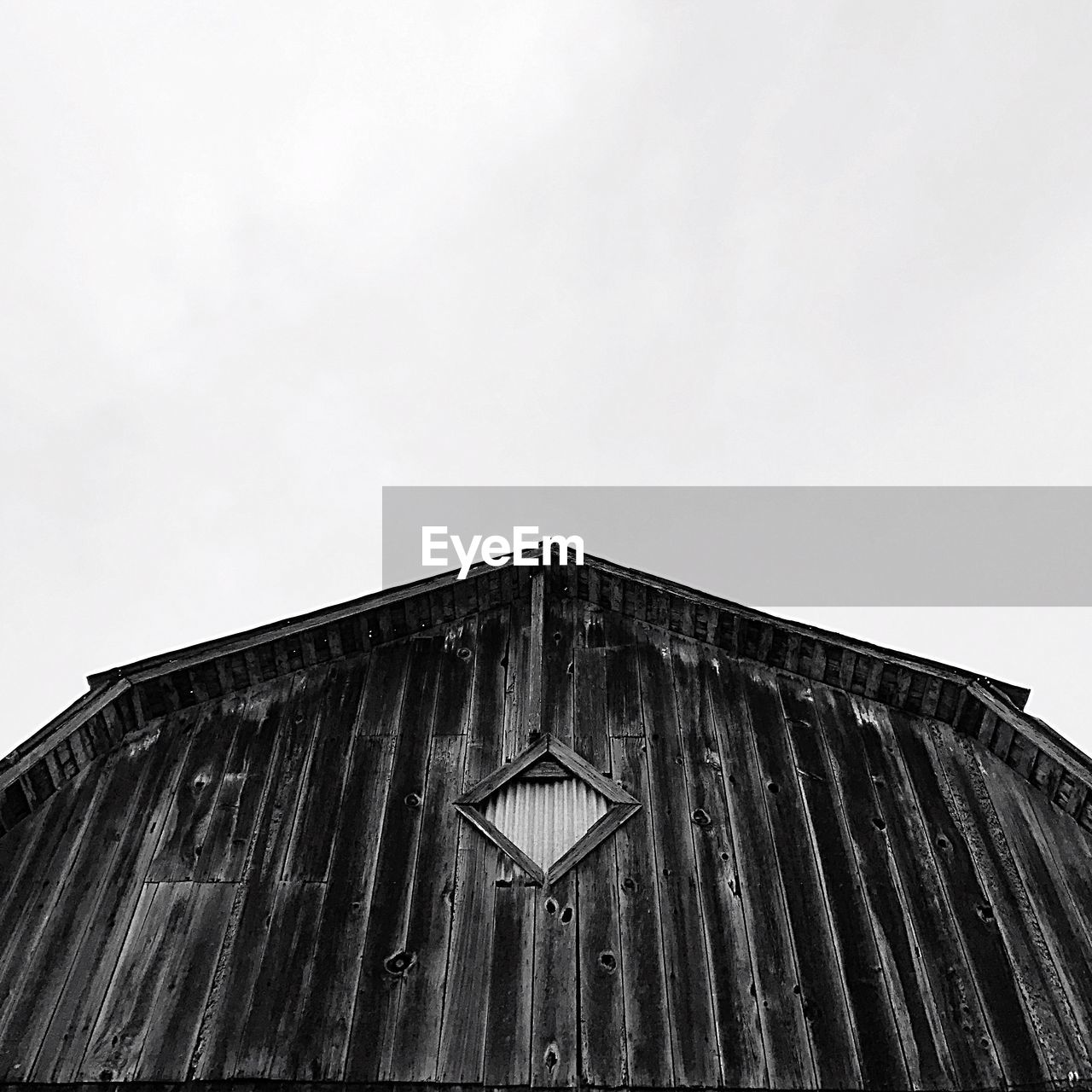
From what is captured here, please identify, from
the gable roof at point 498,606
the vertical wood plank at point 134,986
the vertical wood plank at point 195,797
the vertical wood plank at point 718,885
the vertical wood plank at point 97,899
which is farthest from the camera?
the gable roof at point 498,606

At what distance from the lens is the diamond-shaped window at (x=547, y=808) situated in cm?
789

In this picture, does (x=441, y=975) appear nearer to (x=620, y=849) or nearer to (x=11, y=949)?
(x=620, y=849)

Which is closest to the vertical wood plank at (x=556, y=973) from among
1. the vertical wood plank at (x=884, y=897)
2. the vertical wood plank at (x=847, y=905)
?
the vertical wood plank at (x=847, y=905)

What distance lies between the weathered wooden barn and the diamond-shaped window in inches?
1.1

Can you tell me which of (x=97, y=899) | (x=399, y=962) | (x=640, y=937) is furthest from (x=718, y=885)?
(x=97, y=899)

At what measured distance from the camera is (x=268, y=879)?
764cm

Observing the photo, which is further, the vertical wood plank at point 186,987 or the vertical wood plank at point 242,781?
the vertical wood plank at point 242,781

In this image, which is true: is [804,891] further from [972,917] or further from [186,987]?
[186,987]

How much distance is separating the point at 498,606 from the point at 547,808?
2.54 metres

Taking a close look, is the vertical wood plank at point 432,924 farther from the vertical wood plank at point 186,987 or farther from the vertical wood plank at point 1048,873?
the vertical wood plank at point 1048,873

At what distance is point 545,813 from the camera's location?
8.23 meters

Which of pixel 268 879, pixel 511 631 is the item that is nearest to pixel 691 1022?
pixel 268 879

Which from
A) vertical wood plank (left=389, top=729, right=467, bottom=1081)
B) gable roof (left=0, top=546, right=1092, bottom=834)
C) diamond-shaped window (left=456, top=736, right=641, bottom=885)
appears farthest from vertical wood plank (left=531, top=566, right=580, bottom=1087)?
gable roof (left=0, top=546, right=1092, bottom=834)

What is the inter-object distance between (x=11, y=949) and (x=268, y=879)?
1.74 m
